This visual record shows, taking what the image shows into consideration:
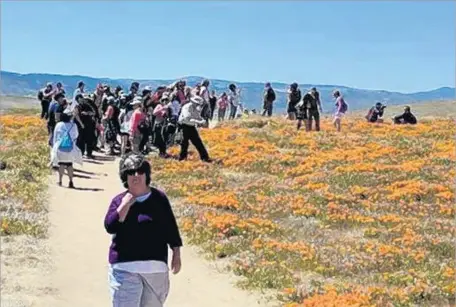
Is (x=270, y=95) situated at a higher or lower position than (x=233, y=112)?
higher

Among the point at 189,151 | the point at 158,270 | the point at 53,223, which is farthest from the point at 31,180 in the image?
the point at 158,270

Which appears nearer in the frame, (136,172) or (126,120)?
(136,172)

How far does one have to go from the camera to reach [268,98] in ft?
164

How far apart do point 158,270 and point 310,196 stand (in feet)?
46.5

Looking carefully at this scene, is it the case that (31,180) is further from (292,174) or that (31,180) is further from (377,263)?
(377,263)

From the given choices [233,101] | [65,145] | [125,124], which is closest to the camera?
[65,145]

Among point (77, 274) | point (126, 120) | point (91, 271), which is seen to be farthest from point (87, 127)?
point (77, 274)

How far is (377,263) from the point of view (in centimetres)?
1538

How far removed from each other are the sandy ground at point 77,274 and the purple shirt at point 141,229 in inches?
162

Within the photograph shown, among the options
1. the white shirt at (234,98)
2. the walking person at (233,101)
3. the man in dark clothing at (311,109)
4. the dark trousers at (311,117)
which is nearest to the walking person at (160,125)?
the man in dark clothing at (311,109)

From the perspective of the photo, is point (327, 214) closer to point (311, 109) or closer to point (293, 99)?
point (311, 109)

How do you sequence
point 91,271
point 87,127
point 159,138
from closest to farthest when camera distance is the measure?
point 91,271
point 87,127
point 159,138

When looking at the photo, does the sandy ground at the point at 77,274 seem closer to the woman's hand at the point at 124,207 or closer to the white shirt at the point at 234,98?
the woman's hand at the point at 124,207

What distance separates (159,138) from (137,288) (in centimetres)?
2237
